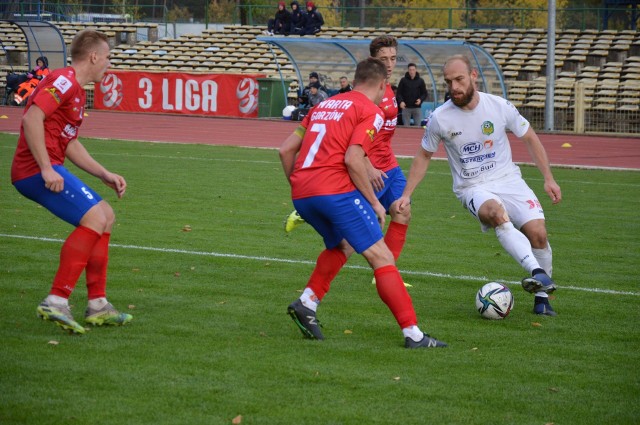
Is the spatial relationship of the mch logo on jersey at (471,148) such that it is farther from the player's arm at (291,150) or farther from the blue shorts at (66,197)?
the blue shorts at (66,197)

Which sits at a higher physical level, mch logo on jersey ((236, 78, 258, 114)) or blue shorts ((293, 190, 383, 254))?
blue shorts ((293, 190, 383, 254))

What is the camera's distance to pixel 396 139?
27.6 m

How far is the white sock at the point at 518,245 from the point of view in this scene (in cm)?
795

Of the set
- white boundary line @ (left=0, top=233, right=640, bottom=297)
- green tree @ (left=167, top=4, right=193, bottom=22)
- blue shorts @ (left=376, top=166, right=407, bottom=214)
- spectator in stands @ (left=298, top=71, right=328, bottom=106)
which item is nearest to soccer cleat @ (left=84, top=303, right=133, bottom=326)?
blue shorts @ (left=376, top=166, right=407, bottom=214)

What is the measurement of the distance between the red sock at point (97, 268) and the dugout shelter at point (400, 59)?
24556 mm

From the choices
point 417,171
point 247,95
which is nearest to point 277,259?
point 417,171

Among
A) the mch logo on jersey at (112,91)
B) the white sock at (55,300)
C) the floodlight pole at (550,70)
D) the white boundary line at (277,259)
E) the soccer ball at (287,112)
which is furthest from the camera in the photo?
the mch logo on jersey at (112,91)

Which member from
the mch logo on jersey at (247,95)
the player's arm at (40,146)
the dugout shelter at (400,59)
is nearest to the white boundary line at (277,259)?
the player's arm at (40,146)

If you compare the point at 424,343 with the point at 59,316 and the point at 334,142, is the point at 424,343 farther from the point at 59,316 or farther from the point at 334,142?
the point at 59,316

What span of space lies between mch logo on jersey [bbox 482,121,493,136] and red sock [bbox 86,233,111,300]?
116 inches

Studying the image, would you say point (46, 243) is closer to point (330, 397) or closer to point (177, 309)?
point (177, 309)

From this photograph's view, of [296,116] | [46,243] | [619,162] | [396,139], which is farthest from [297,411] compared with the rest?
[296,116]

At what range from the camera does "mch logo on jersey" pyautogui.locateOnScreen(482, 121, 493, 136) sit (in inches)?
327

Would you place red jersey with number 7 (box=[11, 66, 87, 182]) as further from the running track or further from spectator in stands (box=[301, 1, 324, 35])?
spectator in stands (box=[301, 1, 324, 35])
